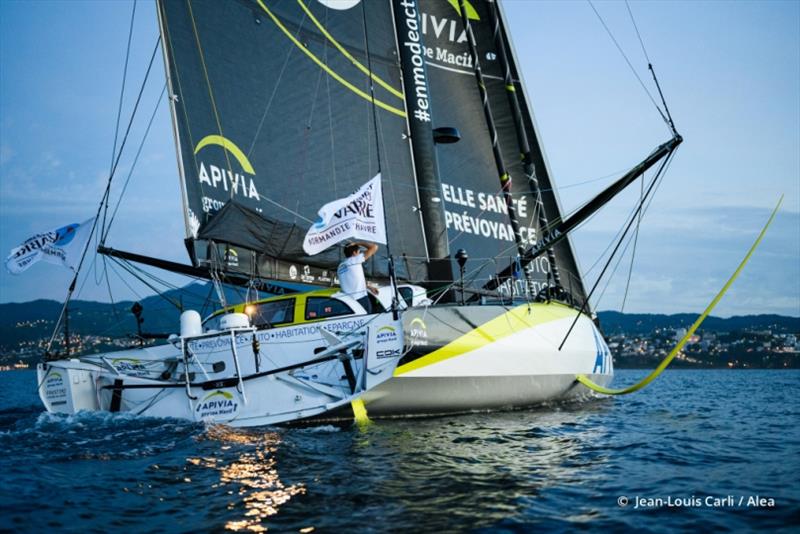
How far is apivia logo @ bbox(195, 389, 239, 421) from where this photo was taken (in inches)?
338

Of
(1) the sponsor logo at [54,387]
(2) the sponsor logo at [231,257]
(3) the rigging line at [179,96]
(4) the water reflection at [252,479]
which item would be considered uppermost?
(3) the rigging line at [179,96]

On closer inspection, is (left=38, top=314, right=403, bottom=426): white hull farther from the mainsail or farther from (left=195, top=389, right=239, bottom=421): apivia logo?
the mainsail

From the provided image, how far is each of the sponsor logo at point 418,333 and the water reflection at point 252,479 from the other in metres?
1.96

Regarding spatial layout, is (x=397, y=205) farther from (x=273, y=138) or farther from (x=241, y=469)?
(x=241, y=469)

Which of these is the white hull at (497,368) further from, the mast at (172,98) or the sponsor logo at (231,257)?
the mast at (172,98)

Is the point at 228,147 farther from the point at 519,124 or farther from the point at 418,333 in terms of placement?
the point at 519,124

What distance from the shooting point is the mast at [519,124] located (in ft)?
44.1

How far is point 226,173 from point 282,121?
160 centimetres

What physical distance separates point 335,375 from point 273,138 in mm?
4886

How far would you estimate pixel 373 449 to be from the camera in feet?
22.4

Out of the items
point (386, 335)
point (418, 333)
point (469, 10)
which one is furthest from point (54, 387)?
point (469, 10)

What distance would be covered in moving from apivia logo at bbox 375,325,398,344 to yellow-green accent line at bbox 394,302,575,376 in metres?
0.37

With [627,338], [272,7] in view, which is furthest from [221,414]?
[627,338]

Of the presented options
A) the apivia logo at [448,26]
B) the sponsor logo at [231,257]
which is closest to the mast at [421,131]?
the apivia logo at [448,26]
